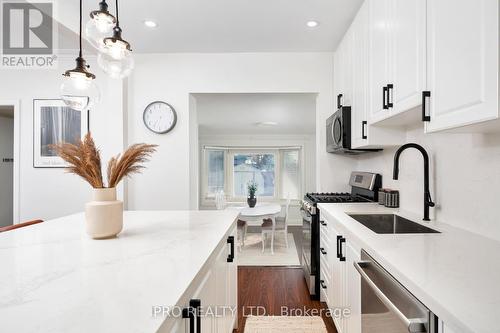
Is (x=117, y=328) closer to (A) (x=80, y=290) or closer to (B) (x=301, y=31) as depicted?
(A) (x=80, y=290)

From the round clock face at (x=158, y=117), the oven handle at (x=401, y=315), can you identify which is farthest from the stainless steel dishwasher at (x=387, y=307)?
the round clock face at (x=158, y=117)

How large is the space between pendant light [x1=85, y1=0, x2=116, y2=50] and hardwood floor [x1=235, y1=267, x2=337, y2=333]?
221 cm

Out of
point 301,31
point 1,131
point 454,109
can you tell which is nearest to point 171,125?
point 301,31

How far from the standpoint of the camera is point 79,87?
4.97 feet

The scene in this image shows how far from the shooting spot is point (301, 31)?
2482 mm

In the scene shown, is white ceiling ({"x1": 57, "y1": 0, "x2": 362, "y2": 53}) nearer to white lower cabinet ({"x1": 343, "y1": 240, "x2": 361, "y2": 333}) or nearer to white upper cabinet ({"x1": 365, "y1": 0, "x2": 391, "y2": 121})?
white upper cabinet ({"x1": 365, "y1": 0, "x2": 391, "y2": 121})

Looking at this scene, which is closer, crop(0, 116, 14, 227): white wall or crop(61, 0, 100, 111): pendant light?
crop(61, 0, 100, 111): pendant light

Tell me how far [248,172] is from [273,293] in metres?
4.36

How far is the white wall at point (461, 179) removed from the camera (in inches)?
48.8

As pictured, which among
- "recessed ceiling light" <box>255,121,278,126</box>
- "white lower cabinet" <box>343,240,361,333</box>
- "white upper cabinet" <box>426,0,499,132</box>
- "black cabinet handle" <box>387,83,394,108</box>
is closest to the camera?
"white upper cabinet" <box>426,0,499,132</box>

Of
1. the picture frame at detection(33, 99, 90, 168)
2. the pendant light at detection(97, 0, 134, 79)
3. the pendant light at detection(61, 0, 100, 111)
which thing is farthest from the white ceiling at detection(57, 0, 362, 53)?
the picture frame at detection(33, 99, 90, 168)

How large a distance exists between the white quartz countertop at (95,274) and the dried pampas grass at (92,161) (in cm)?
28

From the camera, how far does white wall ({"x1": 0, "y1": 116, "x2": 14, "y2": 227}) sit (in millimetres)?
4129

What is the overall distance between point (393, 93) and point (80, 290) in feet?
5.69
